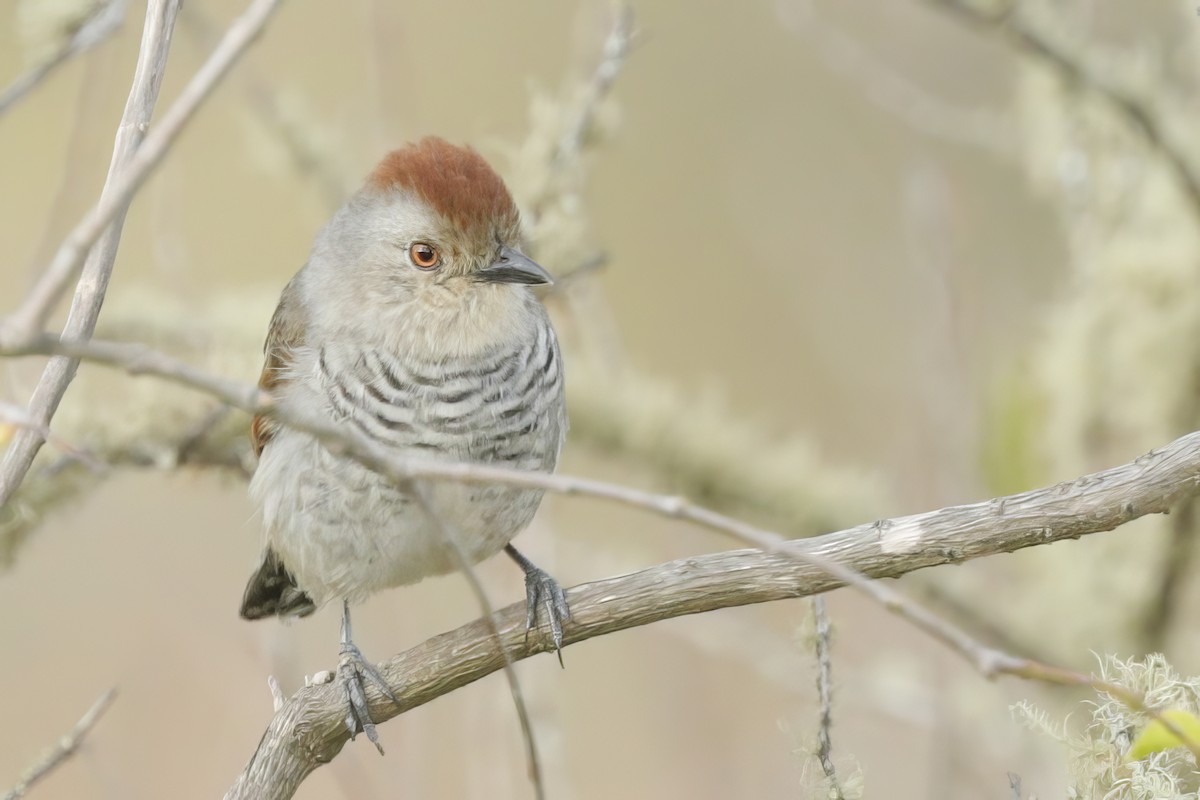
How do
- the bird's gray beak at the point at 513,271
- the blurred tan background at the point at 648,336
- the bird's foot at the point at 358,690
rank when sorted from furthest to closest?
1. the blurred tan background at the point at 648,336
2. the bird's gray beak at the point at 513,271
3. the bird's foot at the point at 358,690

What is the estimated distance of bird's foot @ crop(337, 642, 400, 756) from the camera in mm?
3051

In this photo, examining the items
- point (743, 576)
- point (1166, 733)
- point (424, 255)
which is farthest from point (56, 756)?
point (1166, 733)

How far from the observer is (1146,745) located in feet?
6.39

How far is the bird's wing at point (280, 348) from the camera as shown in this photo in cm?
368

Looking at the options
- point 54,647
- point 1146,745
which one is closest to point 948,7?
point 1146,745

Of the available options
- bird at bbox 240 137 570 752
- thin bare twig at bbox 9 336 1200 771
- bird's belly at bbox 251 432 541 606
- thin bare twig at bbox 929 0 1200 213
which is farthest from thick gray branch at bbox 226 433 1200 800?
thin bare twig at bbox 929 0 1200 213

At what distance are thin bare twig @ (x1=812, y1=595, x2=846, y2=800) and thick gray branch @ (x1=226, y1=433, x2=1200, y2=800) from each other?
0.26 m

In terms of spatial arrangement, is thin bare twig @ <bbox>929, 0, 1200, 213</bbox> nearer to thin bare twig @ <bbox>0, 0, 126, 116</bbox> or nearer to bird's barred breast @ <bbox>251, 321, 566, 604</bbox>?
bird's barred breast @ <bbox>251, 321, 566, 604</bbox>

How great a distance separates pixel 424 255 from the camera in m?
3.62

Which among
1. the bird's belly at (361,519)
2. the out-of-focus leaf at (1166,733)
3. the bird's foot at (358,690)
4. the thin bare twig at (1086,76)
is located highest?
the thin bare twig at (1086,76)

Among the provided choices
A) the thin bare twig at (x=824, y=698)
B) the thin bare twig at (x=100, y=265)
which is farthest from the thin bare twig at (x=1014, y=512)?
the thin bare twig at (x=100, y=265)

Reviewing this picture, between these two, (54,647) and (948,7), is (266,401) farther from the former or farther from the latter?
(54,647)

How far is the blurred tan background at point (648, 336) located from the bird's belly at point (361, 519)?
1.58ft

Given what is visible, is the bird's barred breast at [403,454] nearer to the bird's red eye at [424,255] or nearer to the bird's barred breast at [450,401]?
the bird's barred breast at [450,401]
